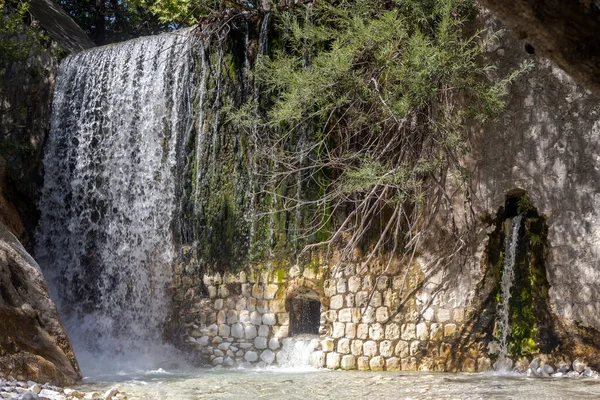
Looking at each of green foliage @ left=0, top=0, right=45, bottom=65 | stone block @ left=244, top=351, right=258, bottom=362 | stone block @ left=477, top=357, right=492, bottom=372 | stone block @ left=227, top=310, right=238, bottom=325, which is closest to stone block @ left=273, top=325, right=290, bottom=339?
stone block @ left=244, top=351, right=258, bottom=362

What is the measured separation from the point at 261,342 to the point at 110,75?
488cm

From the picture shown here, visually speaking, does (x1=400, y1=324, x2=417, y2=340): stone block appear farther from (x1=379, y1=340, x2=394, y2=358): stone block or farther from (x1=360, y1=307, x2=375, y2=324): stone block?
(x1=360, y1=307, x2=375, y2=324): stone block

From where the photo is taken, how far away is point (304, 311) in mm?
9711

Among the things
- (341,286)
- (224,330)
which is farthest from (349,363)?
(224,330)

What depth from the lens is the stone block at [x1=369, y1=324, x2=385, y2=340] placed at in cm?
875

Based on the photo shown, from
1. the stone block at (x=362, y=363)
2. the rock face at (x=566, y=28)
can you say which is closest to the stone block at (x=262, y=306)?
the stone block at (x=362, y=363)

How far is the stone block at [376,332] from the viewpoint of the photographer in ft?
28.7

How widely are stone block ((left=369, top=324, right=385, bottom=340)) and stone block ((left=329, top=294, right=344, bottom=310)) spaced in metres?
0.46

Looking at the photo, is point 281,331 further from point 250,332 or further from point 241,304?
point 241,304

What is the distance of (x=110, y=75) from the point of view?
11.4 meters

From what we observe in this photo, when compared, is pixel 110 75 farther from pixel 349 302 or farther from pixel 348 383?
pixel 348 383

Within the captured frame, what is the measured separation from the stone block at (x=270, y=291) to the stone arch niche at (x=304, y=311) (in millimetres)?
197

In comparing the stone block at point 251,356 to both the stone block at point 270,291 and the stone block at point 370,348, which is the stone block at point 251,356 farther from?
the stone block at point 370,348

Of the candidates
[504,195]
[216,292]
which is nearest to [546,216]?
[504,195]
